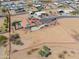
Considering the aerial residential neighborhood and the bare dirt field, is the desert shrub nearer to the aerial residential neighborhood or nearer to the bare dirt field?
the aerial residential neighborhood

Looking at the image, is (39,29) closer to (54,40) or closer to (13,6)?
(54,40)

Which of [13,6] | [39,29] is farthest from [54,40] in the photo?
[13,6]

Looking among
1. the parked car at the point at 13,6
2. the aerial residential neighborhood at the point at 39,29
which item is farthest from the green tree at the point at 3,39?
the parked car at the point at 13,6

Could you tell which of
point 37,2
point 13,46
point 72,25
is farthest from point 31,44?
point 37,2

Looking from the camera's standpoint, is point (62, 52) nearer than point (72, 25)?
Yes

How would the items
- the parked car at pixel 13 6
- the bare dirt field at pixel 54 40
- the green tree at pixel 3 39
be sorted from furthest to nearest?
the parked car at pixel 13 6, the green tree at pixel 3 39, the bare dirt field at pixel 54 40

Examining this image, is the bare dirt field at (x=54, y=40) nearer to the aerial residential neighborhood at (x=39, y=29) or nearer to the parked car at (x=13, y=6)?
the aerial residential neighborhood at (x=39, y=29)

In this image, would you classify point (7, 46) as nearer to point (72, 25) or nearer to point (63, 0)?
point (72, 25)

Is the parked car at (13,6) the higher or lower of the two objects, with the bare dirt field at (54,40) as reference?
higher

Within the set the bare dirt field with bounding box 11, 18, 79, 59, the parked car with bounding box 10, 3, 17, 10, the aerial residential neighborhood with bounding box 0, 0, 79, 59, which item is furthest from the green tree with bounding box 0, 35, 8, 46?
the parked car with bounding box 10, 3, 17, 10
